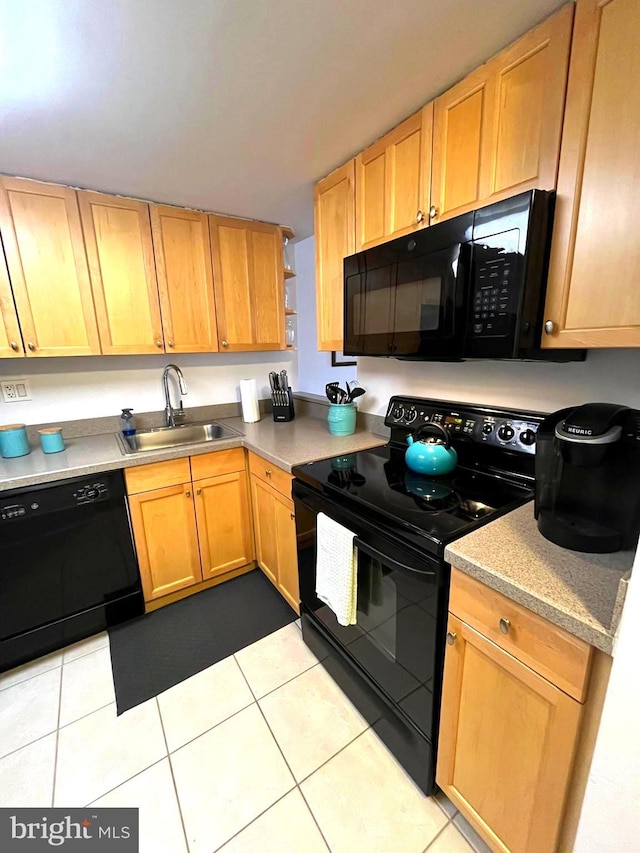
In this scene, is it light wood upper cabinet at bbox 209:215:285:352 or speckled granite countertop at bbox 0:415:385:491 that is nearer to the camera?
speckled granite countertop at bbox 0:415:385:491

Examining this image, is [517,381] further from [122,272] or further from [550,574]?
[122,272]

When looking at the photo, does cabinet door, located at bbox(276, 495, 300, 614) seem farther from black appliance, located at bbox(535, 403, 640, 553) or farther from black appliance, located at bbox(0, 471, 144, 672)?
black appliance, located at bbox(535, 403, 640, 553)

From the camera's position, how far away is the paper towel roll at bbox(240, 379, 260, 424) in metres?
2.43

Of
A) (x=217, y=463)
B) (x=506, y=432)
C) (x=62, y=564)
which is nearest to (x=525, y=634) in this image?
(x=506, y=432)

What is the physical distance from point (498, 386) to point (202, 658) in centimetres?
185

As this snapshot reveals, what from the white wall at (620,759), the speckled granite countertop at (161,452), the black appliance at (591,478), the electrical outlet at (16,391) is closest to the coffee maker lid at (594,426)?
the black appliance at (591,478)

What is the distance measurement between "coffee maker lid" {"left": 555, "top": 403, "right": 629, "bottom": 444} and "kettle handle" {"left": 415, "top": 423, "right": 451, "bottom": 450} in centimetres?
54

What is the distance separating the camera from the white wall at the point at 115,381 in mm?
1991

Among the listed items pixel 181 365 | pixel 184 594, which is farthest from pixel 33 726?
pixel 181 365

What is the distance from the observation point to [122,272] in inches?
74.9

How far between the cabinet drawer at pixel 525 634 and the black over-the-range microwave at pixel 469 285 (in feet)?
2.17

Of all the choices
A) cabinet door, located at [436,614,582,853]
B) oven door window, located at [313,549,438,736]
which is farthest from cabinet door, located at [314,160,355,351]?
cabinet door, located at [436,614,582,853]

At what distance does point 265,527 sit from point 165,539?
1.81ft

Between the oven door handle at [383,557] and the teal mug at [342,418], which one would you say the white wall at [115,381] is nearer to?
the teal mug at [342,418]
